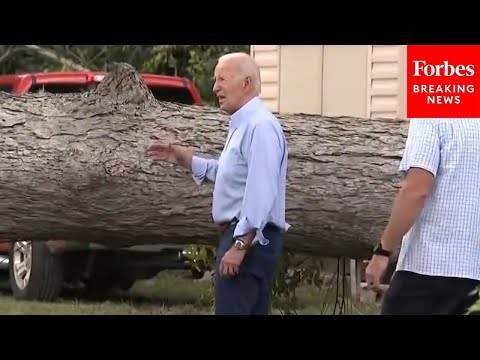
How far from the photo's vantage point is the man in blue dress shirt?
4855mm

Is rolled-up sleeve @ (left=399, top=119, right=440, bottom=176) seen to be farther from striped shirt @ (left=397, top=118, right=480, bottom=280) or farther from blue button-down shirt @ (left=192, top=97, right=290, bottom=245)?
blue button-down shirt @ (left=192, top=97, right=290, bottom=245)

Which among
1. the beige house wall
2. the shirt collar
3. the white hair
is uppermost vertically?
the beige house wall

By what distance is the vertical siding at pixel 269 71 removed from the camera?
1145 centimetres

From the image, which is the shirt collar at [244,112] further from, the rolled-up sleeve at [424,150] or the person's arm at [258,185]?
the rolled-up sleeve at [424,150]

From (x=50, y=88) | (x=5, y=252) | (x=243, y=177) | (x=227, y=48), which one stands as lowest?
(x=5, y=252)

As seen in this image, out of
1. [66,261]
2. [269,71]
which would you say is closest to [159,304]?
[66,261]

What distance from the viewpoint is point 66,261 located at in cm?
880

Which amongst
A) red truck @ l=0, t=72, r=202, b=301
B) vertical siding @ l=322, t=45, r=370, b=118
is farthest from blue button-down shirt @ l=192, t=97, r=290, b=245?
vertical siding @ l=322, t=45, r=370, b=118

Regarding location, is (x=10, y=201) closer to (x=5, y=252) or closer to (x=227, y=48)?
(x=5, y=252)

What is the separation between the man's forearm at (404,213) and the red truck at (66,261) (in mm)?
4307

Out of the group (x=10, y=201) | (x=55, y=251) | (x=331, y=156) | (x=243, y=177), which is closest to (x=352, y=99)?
(x=55, y=251)

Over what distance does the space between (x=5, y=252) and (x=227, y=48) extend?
8.03 metres

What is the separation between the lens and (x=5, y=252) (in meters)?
9.29

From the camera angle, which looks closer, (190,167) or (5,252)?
(190,167)
